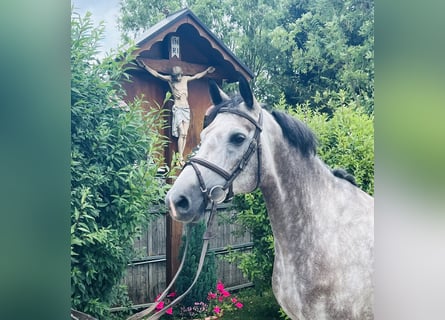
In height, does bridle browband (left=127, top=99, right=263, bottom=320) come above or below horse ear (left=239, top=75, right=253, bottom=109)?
below

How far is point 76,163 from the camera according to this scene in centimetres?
233

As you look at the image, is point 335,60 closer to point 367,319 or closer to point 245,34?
point 245,34

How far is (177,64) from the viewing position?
8.17 ft

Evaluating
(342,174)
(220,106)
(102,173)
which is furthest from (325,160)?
(102,173)

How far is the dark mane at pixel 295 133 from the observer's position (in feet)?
8.07

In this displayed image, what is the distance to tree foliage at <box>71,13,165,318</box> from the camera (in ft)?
7.66

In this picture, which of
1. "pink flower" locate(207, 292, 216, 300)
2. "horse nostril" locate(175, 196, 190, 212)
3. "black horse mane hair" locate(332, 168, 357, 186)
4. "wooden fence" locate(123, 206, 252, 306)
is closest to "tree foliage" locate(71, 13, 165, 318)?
"wooden fence" locate(123, 206, 252, 306)

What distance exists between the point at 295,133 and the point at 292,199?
0.36 metres

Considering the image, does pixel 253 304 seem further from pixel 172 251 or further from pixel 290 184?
pixel 290 184

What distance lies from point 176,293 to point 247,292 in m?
0.42

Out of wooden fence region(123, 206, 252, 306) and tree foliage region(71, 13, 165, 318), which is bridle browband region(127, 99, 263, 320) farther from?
tree foliage region(71, 13, 165, 318)

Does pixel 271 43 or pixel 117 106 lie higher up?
pixel 271 43

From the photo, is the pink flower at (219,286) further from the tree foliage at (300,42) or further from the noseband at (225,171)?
the tree foliage at (300,42)
